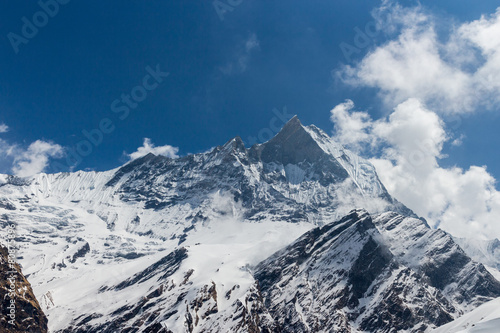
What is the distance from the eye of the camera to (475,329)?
96.7m

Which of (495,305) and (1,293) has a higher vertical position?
(1,293)

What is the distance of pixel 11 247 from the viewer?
189000 millimetres

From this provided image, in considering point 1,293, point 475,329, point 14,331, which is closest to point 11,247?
point 1,293

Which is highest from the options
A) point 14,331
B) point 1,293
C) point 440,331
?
point 1,293

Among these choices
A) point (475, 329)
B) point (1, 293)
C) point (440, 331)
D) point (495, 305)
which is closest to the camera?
point (475, 329)

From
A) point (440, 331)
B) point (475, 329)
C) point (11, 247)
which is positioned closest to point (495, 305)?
point (440, 331)

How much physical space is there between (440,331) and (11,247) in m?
166

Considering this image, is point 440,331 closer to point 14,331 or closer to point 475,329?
point 475,329

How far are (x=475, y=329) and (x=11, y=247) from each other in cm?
16467

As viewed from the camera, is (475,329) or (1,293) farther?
(1,293)

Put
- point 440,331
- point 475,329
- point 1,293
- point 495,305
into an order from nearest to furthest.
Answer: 1. point 475,329
2. point 495,305
3. point 440,331
4. point 1,293

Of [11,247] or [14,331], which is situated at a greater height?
[11,247]

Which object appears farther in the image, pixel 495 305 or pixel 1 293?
pixel 1 293

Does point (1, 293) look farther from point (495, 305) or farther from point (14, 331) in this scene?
point (495, 305)
